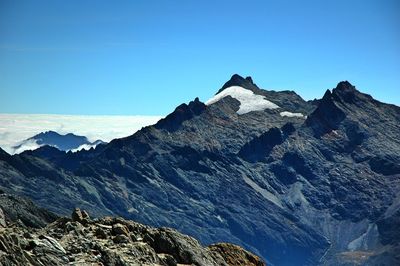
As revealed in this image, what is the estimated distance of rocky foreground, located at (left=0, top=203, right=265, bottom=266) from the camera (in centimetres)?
8031

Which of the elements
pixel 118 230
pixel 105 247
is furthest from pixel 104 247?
pixel 118 230

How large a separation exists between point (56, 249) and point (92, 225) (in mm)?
22145

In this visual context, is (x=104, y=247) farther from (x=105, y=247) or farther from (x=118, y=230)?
(x=118, y=230)

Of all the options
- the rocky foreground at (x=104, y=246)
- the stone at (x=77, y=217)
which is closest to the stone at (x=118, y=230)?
the rocky foreground at (x=104, y=246)

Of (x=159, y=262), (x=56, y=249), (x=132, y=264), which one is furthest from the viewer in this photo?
(x=159, y=262)

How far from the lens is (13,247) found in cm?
7669

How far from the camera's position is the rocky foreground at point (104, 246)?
3162 inches

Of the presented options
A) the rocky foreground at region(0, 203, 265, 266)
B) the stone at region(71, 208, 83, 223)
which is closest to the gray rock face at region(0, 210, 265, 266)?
the rocky foreground at region(0, 203, 265, 266)

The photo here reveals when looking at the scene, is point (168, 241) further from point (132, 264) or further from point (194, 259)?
point (132, 264)

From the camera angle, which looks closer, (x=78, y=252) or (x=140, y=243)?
(x=78, y=252)

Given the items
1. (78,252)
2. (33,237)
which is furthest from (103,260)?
(33,237)

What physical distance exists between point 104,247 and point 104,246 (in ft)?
4.15

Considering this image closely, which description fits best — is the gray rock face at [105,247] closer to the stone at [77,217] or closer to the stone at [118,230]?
the stone at [118,230]

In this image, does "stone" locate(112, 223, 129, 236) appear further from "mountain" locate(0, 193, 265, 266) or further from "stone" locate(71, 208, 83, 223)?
"stone" locate(71, 208, 83, 223)
